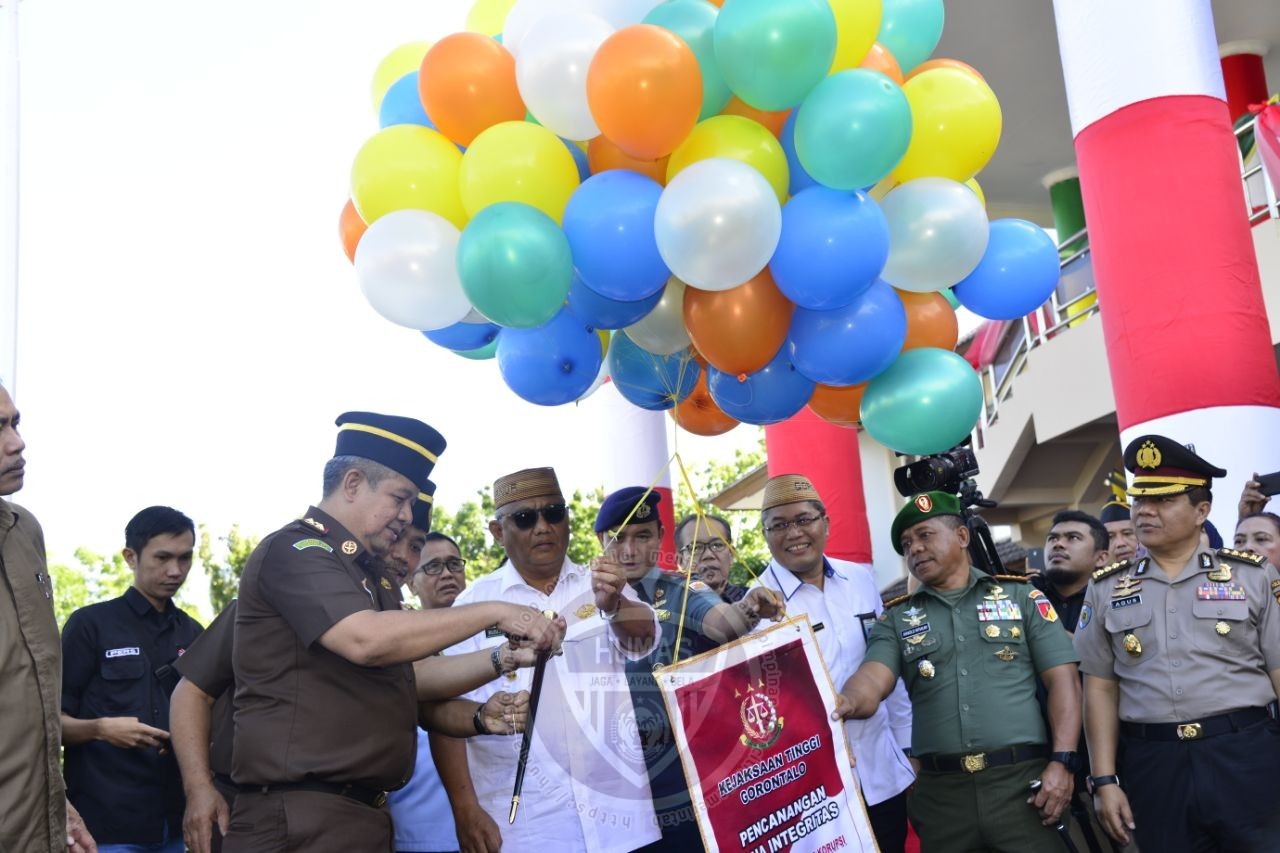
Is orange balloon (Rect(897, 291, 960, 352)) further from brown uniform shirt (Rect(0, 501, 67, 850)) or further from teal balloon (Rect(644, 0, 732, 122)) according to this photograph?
brown uniform shirt (Rect(0, 501, 67, 850))

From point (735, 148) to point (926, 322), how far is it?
2.90ft

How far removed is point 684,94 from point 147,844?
3.26 meters

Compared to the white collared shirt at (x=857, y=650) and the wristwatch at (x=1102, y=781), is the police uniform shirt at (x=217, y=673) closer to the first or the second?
the white collared shirt at (x=857, y=650)

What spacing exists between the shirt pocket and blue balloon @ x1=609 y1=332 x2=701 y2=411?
5.35 ft

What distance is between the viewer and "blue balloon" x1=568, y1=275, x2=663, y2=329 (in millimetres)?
3631

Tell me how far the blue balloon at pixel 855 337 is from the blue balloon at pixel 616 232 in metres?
0.50

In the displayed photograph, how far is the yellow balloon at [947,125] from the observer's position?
3.50 m

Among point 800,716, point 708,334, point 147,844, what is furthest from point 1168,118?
point 147,844

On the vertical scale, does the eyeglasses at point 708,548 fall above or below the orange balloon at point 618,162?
below

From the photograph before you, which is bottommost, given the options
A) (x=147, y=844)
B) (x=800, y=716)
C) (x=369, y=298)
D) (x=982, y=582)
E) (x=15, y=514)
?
(x=147, y=844)

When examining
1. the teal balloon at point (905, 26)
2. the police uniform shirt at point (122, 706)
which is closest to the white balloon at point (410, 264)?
the teal balloon at point (905, 26)

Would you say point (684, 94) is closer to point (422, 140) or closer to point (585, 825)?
point (422, 140)

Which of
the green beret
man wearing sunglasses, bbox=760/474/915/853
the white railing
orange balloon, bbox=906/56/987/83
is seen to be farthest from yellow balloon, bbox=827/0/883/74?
the white railing

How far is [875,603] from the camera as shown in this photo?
15.3ft
